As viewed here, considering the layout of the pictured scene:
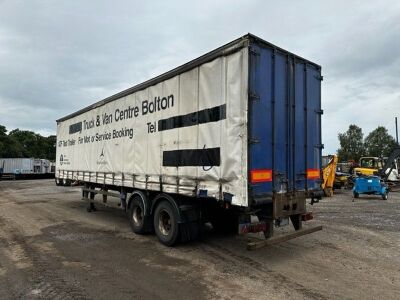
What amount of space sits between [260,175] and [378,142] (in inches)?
3536

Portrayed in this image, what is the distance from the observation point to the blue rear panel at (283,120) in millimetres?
6434

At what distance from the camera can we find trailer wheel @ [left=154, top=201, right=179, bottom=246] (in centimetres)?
772

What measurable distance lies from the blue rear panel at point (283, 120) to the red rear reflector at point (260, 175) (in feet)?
0.18

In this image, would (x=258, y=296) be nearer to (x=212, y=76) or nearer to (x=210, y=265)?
(x=210, y=265)

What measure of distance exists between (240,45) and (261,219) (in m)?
3.14

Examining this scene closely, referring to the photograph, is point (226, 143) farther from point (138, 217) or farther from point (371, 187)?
point (371, 187)

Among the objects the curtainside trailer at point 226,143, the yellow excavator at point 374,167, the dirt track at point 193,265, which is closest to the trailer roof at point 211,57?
the curtainside trailer at point 226,143

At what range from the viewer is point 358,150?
8819 cm

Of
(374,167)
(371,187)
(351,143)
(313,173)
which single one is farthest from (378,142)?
(313,173)

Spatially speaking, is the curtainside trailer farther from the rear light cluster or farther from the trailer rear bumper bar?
the trailer rear bumper bar

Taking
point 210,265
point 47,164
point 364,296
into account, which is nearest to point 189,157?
point 210,265

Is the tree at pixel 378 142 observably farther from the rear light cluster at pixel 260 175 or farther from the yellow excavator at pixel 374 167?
the rear light cluster at pixel 260 175

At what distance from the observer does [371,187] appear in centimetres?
1966

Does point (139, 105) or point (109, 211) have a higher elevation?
point (139, 105)
